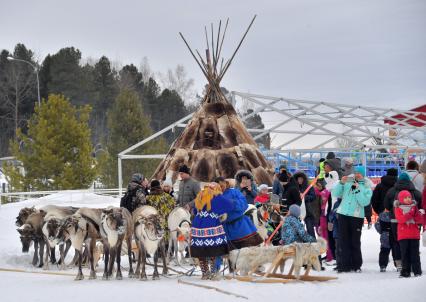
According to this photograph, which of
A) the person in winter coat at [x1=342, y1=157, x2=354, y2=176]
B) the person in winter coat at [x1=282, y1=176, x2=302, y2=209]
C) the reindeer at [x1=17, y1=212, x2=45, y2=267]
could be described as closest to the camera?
the person in winter coat at [x1=342, y1=157, x2=354, y2=176]

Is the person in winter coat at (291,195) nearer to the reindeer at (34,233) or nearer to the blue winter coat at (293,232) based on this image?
the blue winter coat at (293,232)

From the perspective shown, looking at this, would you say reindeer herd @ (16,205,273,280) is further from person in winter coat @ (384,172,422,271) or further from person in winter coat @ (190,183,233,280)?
person in winter coat @ (384,172,422,271)

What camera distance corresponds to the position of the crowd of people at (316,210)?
35.8 ft

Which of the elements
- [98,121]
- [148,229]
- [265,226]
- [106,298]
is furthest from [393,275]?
[98,121]

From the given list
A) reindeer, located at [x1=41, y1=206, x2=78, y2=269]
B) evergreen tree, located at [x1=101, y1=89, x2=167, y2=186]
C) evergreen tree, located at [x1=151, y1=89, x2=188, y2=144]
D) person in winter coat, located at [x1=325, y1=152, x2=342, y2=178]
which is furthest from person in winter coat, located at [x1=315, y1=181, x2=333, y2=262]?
evergreen tree, located at [x1=151, y1=89, x2=188, y2=144]

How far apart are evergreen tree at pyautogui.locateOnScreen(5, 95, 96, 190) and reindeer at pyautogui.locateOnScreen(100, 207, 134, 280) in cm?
1945

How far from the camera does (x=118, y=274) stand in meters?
11.5

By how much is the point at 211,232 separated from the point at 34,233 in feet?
16.0

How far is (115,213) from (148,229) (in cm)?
50

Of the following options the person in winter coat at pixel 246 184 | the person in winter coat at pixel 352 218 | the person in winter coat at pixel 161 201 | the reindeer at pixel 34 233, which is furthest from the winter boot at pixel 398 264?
the reindeer at pixel 34 233

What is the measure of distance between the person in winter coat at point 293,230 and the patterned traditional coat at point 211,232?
100 cm

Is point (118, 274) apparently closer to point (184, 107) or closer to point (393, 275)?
point (393, 275)

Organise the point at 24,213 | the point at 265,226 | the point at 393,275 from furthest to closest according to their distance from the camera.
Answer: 1. the point at 24,213
2. the point at 265,226
3. the point at 393,275

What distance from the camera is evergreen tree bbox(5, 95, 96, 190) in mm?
30828
